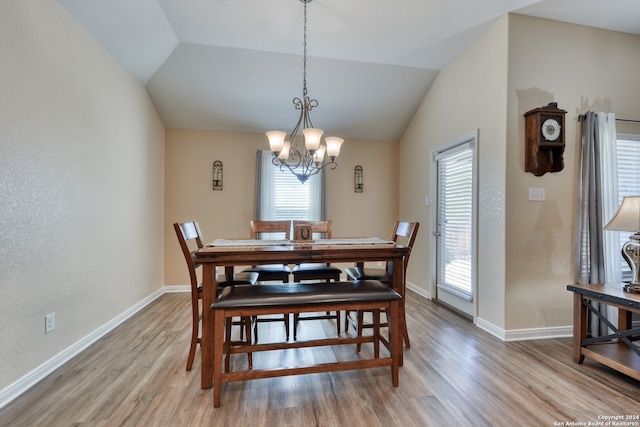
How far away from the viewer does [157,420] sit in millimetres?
1513

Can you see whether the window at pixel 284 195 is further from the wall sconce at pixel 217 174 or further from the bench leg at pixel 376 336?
the bench leg at pixel 376 336

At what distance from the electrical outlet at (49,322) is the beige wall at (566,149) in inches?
140

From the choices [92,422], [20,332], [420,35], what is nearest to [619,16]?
[420,35]

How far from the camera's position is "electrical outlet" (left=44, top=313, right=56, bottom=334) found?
1932 mm

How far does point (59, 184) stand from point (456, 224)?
3651mm

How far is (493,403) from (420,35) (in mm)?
3117

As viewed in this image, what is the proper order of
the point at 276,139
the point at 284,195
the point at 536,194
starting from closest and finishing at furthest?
the point at 276,139, the point at 536,194, the point at 284,195

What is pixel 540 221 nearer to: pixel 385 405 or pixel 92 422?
pixel 385 405

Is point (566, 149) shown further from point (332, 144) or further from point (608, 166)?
point (332, 144)

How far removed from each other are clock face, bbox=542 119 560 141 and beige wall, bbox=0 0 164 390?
3.80 meters

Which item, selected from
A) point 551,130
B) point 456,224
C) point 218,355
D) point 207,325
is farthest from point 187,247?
point 551,130

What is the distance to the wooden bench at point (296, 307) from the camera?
1.64 m

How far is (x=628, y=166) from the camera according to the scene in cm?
270

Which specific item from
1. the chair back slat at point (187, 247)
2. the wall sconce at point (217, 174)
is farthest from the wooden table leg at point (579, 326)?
the wall sconce at point (217, 174)
